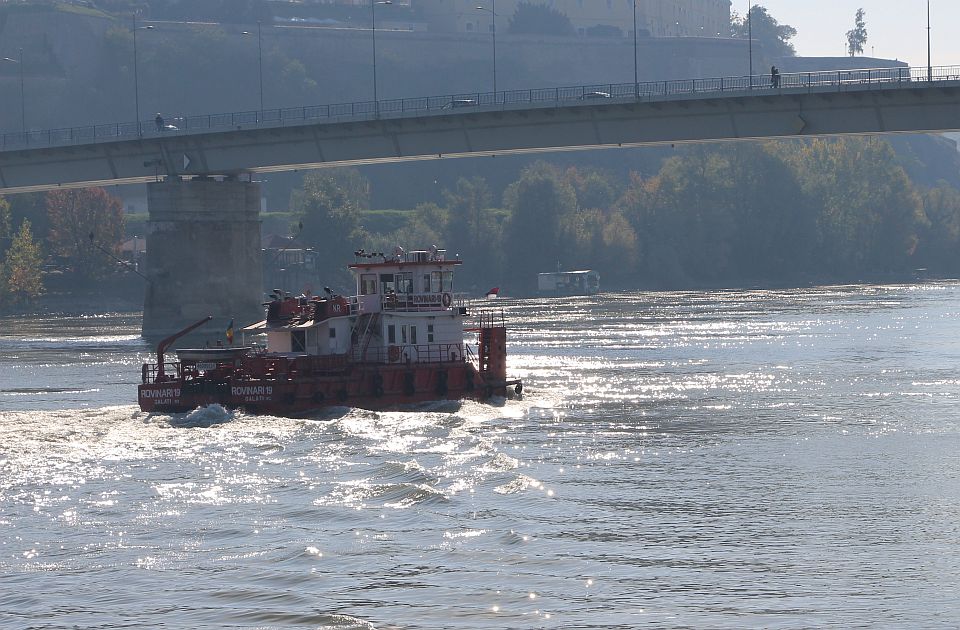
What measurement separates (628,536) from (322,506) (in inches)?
304

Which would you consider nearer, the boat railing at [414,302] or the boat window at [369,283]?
the boat railing at [414,302]

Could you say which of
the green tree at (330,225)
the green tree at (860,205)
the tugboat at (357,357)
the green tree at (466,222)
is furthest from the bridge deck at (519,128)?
the green tree at (860,205)

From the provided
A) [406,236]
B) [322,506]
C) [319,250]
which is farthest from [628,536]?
[406,236]

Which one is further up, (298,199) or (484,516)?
(298,199)

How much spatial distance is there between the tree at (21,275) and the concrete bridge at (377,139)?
92.6 feet

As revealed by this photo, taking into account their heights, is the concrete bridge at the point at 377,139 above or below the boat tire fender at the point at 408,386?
above

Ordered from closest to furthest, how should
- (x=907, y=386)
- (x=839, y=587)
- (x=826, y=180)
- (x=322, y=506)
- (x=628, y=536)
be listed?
(x=839, y=587), (x=628, y=536), (x=322, y=506), (x=907, y=386), (x=826, y=180)

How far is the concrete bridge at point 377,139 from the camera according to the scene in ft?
244

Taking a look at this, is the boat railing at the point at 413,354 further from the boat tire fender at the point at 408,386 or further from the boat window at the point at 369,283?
the boat window at the point at 369,283

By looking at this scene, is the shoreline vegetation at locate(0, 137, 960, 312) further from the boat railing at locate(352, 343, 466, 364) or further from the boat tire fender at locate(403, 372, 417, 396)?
the boat tire fender at locate(403, 372, 417, 396)

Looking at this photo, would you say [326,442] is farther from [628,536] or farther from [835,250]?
[835,250]

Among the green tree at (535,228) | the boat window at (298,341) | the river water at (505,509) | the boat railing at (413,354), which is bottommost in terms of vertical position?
the river water at (505,509)

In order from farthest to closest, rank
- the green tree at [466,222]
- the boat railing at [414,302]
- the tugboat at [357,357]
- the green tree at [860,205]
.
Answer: the green tree at [860,205] < the green tree at [466,222] < the boat railing at [414,302] < the tugboat at [357,357]

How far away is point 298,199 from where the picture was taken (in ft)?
575
